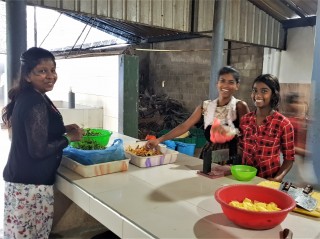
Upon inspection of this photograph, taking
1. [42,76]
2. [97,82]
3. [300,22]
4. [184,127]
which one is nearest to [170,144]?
[97,82]

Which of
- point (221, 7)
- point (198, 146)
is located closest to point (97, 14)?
point (221, 7)

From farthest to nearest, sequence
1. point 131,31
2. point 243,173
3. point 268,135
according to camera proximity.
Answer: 1. point 131,31
2. point 268,135
3. point 243,173

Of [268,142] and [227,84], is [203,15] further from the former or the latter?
[268,142]

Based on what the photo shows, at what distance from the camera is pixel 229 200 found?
129 centimetres

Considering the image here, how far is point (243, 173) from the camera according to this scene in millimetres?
1731

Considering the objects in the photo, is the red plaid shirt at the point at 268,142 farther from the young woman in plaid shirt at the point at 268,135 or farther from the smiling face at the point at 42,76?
the smiling face at the point at 42,76

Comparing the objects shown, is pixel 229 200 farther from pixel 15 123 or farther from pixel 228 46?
pixel 228 46

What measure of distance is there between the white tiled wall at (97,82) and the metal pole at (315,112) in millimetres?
2769

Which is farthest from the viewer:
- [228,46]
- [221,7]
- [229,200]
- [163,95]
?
[163,95]

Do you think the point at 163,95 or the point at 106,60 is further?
the point at 163,95

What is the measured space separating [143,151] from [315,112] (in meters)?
1.12

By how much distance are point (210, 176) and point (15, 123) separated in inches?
45.6

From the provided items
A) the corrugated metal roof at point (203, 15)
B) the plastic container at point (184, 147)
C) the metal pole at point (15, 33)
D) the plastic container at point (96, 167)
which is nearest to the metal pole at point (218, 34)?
the corrugated metal roof at point (203, 15)

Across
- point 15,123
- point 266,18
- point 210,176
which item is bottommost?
point 210,176
